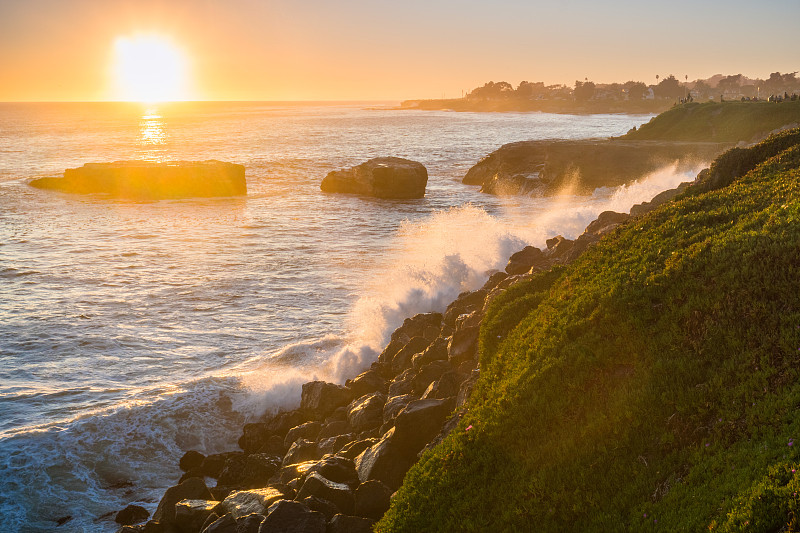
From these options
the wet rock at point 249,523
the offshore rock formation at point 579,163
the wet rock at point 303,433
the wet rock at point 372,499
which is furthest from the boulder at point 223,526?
the offshore rock formation at point 579,163

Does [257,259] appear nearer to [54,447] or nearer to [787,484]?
[54,447]

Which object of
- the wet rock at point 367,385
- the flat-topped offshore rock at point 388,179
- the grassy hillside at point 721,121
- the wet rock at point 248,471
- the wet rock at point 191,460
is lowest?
the wet rock at point 191,460

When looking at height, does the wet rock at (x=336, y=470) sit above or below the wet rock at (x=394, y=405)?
below

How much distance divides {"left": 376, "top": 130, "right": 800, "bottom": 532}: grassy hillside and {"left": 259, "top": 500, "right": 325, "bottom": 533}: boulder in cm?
117

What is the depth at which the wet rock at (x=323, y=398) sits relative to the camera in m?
18.9

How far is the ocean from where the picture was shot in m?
16.8

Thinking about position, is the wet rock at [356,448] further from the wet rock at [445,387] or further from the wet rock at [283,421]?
the wet rock at [283,421]

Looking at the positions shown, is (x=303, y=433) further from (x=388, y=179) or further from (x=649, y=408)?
(x=388, y=179)

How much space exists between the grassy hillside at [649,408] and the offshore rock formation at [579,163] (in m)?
50.7

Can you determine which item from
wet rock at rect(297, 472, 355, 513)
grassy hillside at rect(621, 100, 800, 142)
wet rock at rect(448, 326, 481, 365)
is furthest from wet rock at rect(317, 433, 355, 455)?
grassy hillside at rect(621, 100, 800, 142)

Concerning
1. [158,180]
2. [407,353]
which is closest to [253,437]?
[407,353]

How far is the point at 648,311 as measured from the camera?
12.8m

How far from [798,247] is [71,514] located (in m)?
→ 17.1

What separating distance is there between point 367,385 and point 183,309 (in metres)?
12.8
